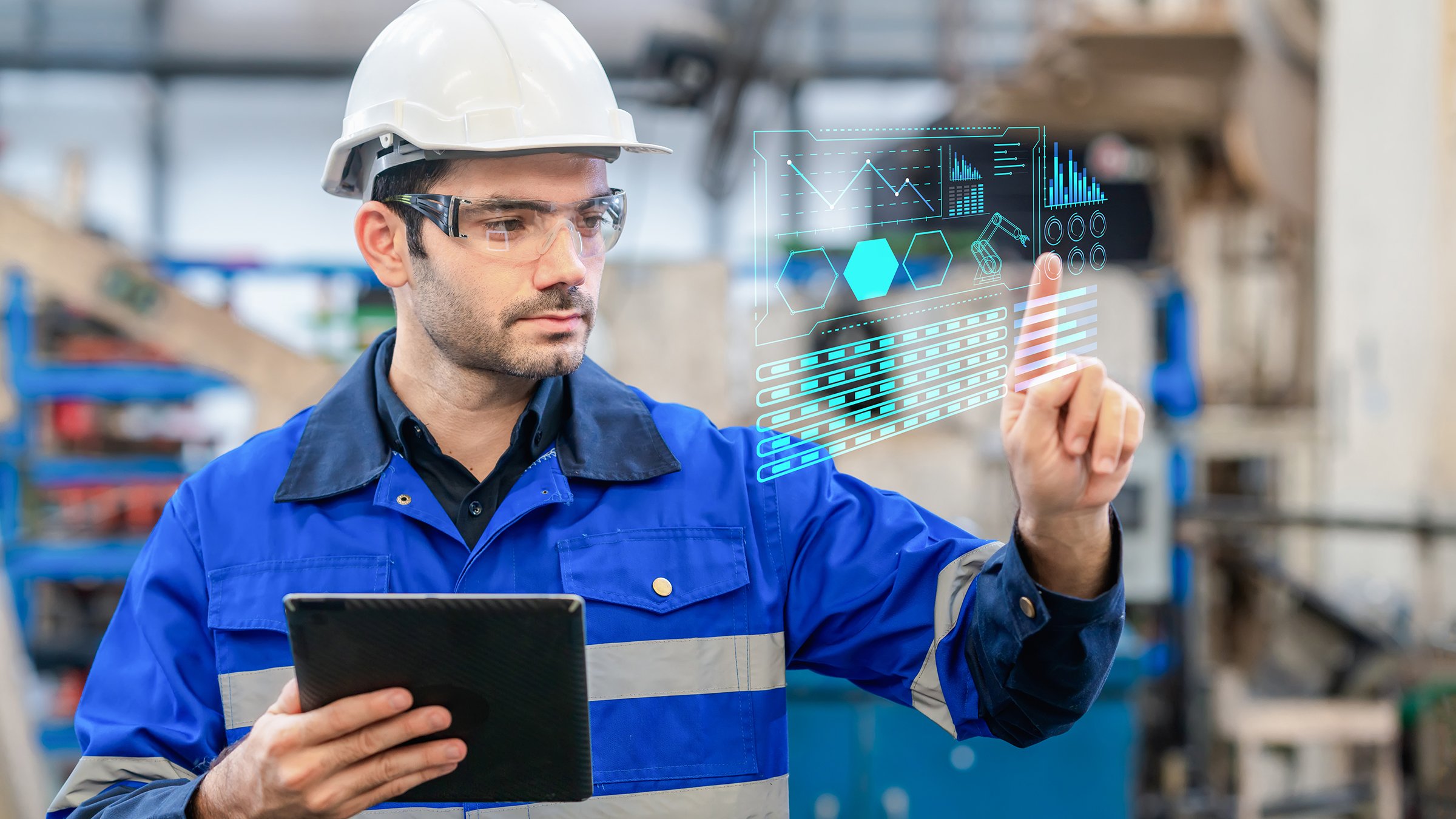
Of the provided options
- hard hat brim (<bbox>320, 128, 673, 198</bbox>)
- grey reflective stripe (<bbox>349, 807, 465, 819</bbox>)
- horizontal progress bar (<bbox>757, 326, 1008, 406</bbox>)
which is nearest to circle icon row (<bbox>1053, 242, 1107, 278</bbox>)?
horizontal progress bar (<bbox>757, 326, 1008, 406</bbox>)

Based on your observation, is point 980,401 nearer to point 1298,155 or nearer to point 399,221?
point 399,221

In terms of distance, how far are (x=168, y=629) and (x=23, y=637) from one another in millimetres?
3849

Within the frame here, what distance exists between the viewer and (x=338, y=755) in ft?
3.64

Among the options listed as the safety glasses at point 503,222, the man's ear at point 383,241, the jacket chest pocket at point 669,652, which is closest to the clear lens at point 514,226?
the safety glasses at point 503,222

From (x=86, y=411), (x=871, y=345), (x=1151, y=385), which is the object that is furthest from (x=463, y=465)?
(x=86, y=411)

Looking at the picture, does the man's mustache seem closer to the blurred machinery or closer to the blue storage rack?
the blurred machinery

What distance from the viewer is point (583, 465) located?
148 centimetres

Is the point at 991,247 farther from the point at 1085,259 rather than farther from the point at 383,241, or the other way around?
the point at 383,241

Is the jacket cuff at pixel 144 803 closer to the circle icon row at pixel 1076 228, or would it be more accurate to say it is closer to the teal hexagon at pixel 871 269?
the teal hexagon at pixel 871 269

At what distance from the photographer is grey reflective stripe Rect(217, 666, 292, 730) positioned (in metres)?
1.41

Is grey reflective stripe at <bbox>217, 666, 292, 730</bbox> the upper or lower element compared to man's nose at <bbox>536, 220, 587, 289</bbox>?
lower

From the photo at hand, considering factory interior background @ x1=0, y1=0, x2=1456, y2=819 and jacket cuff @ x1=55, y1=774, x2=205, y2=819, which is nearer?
jacket cuff @ x1=55, y1=774, x2=205, y2=819

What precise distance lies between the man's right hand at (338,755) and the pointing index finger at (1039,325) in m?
0.66

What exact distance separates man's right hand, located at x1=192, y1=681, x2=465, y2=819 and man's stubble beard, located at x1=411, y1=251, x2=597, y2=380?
1.42 ft
